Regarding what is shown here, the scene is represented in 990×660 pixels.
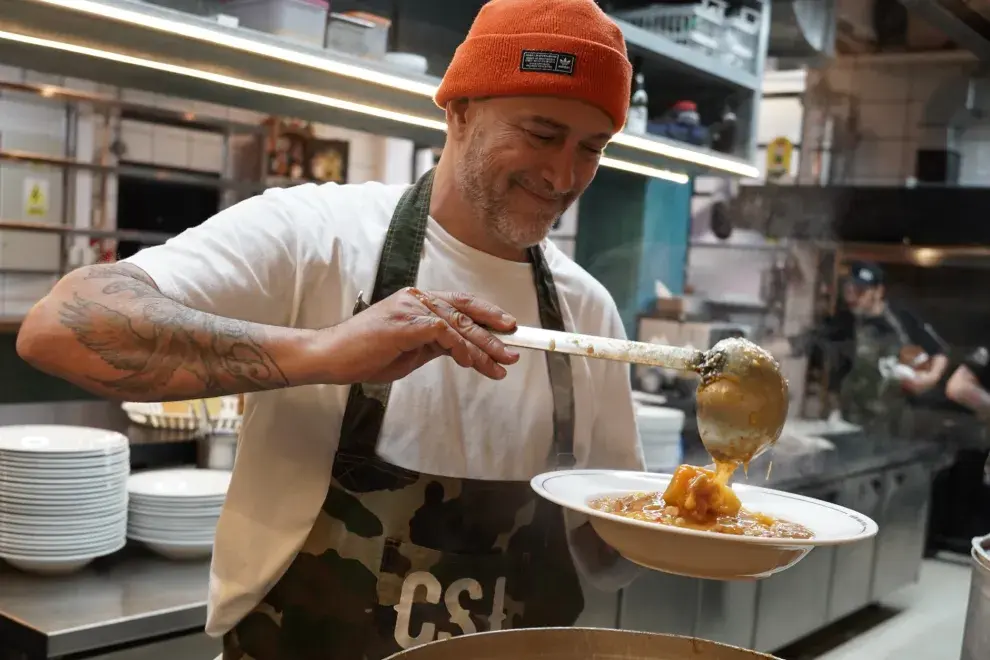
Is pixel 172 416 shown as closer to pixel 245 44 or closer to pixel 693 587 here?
pixel 245 44

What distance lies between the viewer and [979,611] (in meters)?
1.04

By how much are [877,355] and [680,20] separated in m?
2.14

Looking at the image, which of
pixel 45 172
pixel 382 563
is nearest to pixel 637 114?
pixel 382 563

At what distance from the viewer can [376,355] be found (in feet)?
3.66

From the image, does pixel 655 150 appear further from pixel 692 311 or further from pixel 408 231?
pixel 408 231

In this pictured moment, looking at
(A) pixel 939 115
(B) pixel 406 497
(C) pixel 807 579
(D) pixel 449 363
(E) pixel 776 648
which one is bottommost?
(E) pixel 776 648

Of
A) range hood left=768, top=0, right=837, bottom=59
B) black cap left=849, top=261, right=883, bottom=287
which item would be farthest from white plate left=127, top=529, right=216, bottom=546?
black cap left=849, top=261, right=883, bottom=287

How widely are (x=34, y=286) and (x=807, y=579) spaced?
454 centimetres

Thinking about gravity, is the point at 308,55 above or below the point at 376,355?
above

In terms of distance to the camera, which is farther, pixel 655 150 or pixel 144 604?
pixel 655 150

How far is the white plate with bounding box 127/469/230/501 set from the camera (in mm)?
1997

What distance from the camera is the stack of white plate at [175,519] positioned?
199cm

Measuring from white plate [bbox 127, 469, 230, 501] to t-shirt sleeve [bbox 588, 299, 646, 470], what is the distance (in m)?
0.80

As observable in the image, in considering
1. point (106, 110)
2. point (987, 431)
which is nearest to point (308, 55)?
point (987, 431)
